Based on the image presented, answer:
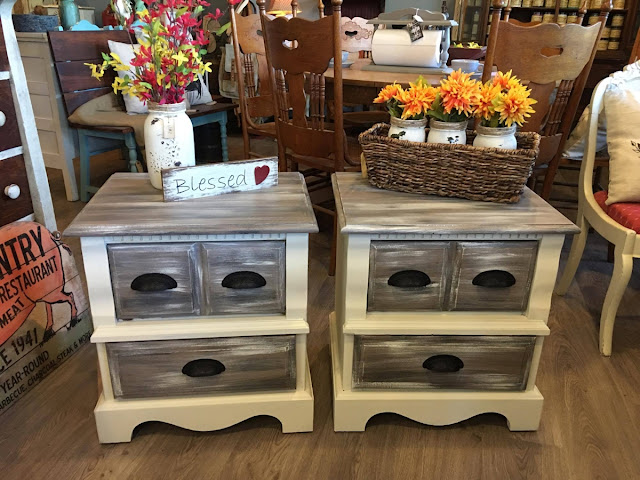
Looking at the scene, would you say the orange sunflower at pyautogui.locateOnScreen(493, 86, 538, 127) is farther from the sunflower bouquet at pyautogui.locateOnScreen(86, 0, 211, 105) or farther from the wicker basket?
the sunflower bouquet at pyautogui.locateOnScreen(86, 0, 211, 105)

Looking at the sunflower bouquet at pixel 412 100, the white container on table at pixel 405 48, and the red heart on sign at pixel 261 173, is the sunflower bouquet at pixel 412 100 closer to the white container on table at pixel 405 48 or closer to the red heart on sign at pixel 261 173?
the red heart on sign at pixel 261 173

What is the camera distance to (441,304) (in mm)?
1332

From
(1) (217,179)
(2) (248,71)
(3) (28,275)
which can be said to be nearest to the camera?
(1) (217,179)

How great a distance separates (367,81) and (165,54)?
3.26 feet

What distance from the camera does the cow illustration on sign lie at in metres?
1.43

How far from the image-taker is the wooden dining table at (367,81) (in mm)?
2092

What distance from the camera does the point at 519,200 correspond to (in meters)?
1.35

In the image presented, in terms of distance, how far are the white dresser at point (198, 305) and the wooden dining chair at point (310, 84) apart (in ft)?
2.15

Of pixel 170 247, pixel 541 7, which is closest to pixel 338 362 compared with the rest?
pixel 170 247

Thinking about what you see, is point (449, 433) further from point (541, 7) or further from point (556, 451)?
point (541, 7)

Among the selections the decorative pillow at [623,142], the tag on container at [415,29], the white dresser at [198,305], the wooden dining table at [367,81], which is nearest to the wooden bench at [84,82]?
the wooden dining table at [367,81]

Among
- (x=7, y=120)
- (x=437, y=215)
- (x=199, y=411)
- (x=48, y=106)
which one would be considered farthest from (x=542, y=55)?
(x=48, y=106)

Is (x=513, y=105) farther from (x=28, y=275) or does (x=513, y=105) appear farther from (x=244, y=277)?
(x=28, y=275)

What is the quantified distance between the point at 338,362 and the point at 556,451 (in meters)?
0.61
